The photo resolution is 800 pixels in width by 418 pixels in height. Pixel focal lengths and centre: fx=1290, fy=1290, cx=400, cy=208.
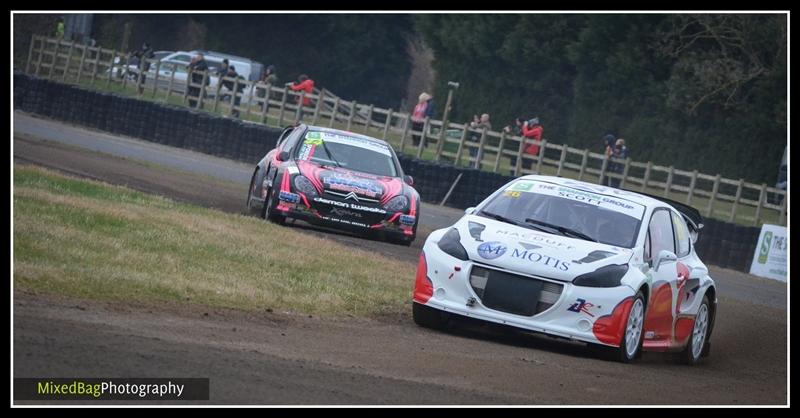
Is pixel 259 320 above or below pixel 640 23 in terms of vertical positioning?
below

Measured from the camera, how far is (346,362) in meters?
7.98

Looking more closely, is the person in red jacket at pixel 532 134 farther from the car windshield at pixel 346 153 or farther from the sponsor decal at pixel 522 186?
the sponsor decal at pixel 522 186

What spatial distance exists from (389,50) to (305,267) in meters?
50.3

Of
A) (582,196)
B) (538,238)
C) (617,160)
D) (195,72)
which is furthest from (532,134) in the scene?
(538,238)

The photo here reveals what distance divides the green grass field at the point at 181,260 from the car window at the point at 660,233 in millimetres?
2328

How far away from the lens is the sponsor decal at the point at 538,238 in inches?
400

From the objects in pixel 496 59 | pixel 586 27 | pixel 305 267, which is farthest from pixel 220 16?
pixel 305 267

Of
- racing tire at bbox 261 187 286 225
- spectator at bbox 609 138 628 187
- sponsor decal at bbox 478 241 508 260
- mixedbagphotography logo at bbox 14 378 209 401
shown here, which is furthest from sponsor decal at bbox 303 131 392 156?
spectator at bbox 609 138 628 187

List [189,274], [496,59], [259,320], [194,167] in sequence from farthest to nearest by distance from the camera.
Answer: [496,59], [194,167], [189,274], [259,320]

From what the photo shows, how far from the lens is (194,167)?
28172 millimetres

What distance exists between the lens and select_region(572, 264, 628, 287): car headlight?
9836mm

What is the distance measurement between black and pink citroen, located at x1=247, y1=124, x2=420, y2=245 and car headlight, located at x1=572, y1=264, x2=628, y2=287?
6860 mm

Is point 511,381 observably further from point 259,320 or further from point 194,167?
point 194,167

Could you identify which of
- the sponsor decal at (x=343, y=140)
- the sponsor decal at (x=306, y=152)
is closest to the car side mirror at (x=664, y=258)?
the sponsor decal at (x=306, y=152)
